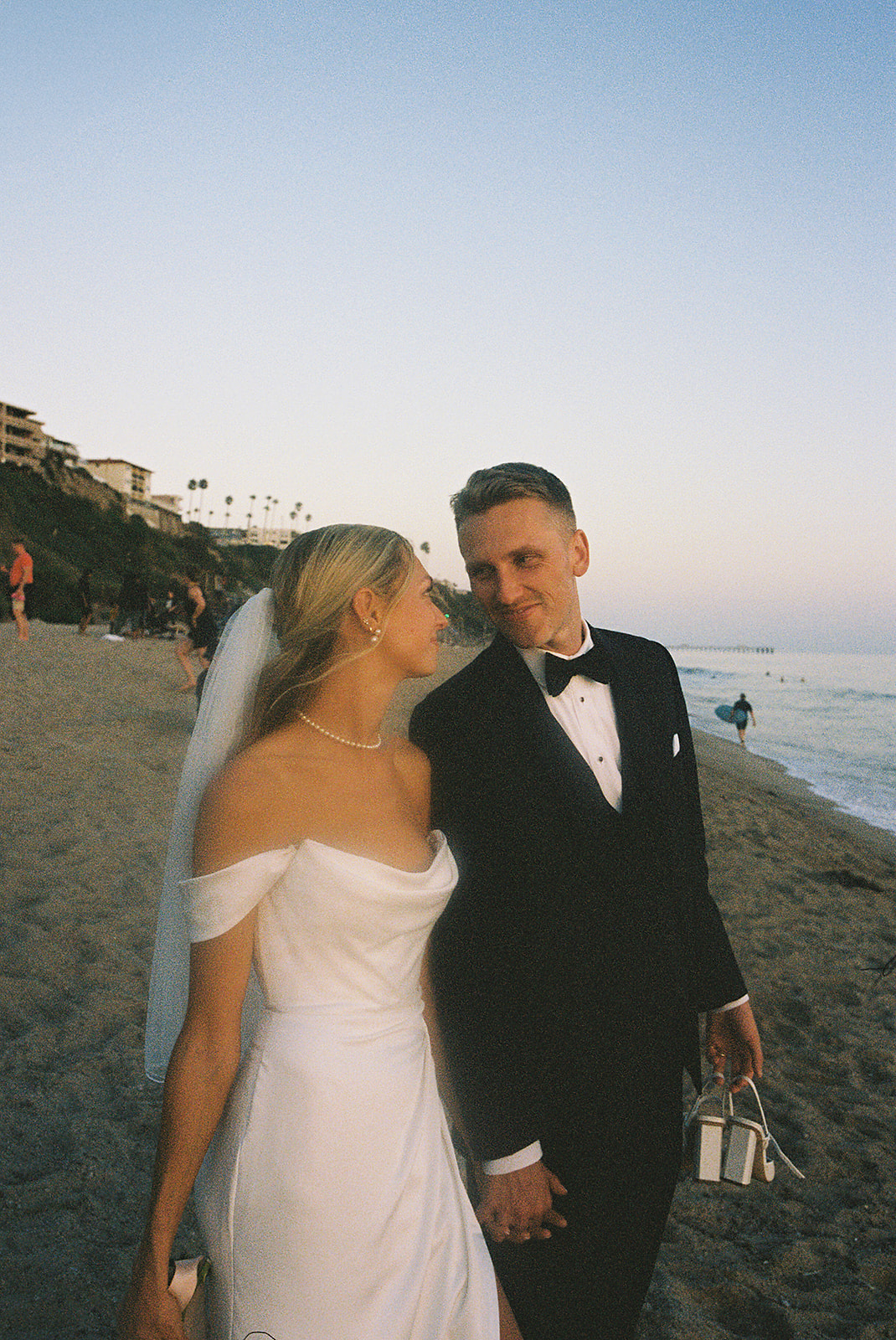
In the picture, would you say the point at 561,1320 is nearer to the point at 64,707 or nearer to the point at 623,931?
the point at 623,931

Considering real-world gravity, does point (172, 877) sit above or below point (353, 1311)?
above

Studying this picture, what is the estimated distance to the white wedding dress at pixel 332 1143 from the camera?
1.69m

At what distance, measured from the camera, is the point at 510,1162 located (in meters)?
2.02

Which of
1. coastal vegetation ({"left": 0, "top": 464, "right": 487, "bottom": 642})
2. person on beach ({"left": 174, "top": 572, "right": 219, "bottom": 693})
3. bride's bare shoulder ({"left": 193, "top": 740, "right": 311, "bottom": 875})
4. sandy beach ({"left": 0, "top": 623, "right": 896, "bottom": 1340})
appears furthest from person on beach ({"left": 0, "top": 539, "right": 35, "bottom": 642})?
bride's bare shoulder ({"left": 193, "top": 740, "right": 311, "bottom": 875})

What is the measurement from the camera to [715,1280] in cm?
331

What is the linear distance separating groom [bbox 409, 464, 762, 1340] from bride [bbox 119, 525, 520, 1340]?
0.15m

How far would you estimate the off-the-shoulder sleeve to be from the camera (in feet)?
5.57

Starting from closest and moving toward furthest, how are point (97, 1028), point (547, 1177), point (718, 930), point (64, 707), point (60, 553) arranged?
point (547, 1177)
point (718, 930)
point (97, 1028)
point (64, 707)
point (60, 553)

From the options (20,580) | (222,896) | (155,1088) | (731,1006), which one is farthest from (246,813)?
(20,580)

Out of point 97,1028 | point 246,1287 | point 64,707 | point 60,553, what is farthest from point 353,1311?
point 60,553

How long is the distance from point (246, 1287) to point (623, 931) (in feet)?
3.66

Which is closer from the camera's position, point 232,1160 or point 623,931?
point 232,1160

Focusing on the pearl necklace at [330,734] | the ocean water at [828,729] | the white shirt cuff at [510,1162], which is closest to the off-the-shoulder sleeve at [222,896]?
the pearl necklace at [330,734]

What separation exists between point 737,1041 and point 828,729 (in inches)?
1271
